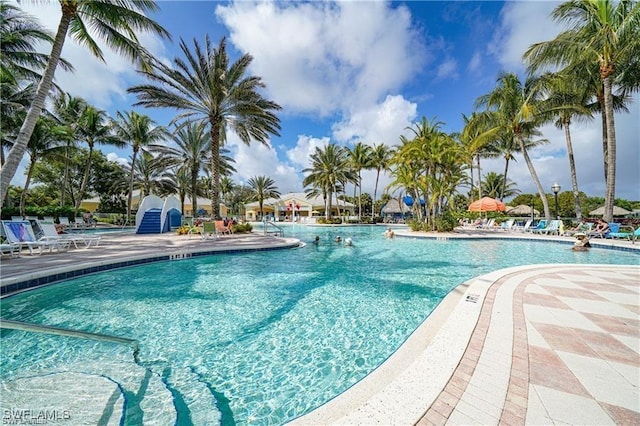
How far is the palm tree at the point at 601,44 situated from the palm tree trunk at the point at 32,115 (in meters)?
21.4

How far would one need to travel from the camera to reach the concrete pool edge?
186cm

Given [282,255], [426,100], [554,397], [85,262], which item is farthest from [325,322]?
[426,100]

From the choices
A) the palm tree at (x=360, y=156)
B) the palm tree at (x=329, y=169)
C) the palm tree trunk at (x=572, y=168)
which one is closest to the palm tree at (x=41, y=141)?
the palm tree at (x=329, y=169)

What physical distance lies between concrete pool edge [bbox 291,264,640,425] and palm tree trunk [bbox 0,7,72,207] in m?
10.2

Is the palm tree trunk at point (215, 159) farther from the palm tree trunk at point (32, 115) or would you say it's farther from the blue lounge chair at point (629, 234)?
the blue lounge chair at point (629, 234)

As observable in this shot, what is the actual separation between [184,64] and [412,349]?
17.6 m

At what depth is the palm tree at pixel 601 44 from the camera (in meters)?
11.6

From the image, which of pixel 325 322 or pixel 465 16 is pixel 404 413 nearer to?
pixel 325 322

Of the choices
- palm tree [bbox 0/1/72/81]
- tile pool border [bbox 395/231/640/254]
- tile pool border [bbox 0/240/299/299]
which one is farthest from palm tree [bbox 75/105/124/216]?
tile pool border [bbox 395/231/640/254]

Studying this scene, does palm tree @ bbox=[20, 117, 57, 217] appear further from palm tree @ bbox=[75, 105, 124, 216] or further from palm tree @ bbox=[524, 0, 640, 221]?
palm tree @ bbox=[524, 0, 640, 221]

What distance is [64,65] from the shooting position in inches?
506

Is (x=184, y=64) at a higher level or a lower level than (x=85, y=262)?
higher

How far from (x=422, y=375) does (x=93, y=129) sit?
32.8 m

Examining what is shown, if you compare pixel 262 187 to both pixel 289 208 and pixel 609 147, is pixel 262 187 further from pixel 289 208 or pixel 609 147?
pixel 609 147
